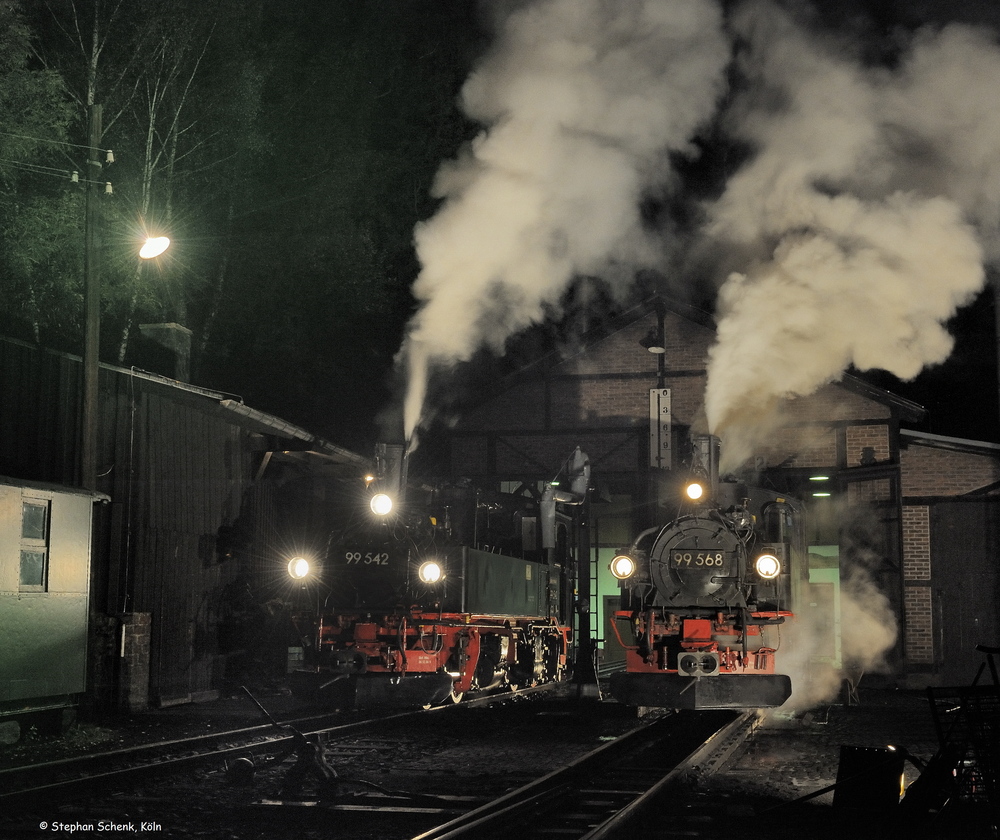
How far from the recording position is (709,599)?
41.4ft

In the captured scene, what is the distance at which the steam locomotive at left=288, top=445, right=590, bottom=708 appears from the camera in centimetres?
1383

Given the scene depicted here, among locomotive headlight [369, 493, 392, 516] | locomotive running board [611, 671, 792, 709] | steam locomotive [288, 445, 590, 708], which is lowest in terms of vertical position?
locomotive running board [611, 671, 792, 709]

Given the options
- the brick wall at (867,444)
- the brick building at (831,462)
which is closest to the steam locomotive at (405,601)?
the brick building at (831,462)

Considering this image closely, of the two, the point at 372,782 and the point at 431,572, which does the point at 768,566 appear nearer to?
the point at 431,572

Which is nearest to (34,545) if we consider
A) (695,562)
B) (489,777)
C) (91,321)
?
(91,321)

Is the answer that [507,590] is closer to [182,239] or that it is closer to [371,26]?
[182,239]

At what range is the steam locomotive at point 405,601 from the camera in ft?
45.4

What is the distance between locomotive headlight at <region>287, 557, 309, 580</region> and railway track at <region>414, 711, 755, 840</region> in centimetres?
457

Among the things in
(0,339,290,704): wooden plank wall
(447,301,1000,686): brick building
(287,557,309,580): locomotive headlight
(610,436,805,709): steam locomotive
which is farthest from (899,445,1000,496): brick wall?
(287,557,309,580): locomotive headlight

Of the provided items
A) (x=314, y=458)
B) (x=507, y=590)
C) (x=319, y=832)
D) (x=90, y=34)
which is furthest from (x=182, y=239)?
(x=319, y=832)

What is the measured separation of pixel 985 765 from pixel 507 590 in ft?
30.4

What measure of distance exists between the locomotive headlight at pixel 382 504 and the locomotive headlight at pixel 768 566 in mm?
4555

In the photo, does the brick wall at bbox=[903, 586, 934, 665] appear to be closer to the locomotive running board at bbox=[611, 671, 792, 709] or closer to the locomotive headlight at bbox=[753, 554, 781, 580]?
the locomotive headlight at bbox=[753, 554, 781, 580]

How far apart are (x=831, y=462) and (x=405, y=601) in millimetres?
11294
